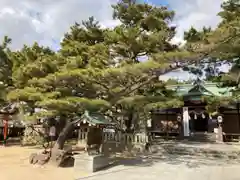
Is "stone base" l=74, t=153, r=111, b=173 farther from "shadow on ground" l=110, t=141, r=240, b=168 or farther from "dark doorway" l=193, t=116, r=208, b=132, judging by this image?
"dark doorway" l=193, t=116, r=208, b=132

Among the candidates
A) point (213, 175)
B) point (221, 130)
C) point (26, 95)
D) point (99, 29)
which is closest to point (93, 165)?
point (26, 95)

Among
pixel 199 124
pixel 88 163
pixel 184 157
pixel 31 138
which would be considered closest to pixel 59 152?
pixel 88 163

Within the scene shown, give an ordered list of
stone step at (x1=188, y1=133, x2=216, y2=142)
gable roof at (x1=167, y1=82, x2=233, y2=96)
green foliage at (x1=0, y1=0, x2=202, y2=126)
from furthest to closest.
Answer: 1. gable roof at (x1=167, y1=82, x2=233, y2=96)
2. stone step at (x1=188, y1=133, x2=216, y2=142)
3. green foliage at (x1=0, y1=0, x2=202, y2=126)

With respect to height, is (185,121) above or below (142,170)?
above

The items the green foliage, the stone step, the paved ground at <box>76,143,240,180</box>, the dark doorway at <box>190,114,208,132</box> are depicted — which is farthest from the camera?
the dark doorway at <box>190,114,208,132</box>

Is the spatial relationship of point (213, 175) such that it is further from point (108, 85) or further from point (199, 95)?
point (199, 95)

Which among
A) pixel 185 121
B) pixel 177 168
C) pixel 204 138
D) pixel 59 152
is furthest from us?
pixel 204 138

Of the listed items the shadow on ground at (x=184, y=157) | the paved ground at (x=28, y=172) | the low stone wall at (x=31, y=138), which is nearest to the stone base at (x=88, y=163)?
the paved ground at (x=28, y=172)

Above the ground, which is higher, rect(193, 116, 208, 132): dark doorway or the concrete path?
rect(193, 116, 208, 132): dark doorway

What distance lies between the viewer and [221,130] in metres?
18.7

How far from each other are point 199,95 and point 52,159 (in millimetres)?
13830

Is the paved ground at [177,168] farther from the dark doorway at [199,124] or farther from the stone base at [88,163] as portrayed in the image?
the dark doorway at [199,124]

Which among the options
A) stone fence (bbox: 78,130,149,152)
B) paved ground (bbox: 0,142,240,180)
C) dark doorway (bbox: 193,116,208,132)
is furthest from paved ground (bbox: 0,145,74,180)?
dark doorway (bbox: 193,116,208,132)

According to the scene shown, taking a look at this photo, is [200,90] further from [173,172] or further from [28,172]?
[28,172]
